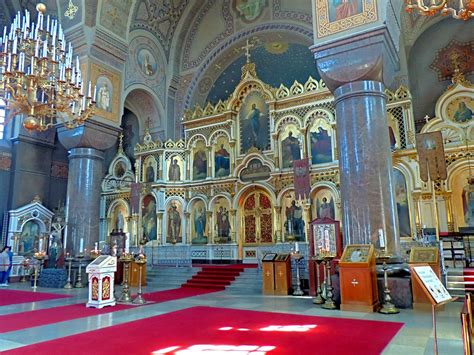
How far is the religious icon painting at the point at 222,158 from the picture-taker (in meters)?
15.1

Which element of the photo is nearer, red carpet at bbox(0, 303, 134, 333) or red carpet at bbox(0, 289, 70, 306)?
red carpet at bbox(0, 303, 134, 333)

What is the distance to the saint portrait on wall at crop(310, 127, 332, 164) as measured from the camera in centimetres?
1305

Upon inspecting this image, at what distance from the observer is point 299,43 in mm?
15609

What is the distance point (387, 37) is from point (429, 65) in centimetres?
775

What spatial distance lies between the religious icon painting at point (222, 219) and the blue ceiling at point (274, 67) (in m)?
4.82

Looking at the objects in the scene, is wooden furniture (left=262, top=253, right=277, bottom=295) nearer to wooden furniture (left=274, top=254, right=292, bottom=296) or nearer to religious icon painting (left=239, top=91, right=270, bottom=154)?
wooden furniture (left=274, top=254, right=292, bottom=296)

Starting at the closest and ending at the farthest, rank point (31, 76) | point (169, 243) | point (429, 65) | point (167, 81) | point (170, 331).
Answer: point (170, 331) < point (31, 76) < point (429, 65) < point (169, 243) < point (167, 81)

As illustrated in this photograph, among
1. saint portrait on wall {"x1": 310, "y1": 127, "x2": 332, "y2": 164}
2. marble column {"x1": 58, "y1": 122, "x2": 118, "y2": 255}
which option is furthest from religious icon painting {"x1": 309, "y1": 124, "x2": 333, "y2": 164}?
marble column {"x1": 58, "y1": 122, "x2": 118, "y2": 255}

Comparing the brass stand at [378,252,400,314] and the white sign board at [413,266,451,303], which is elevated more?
the white sign board at [413,266,451,303]

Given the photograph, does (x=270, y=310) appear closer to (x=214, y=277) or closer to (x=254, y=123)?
(x=214, y=277)

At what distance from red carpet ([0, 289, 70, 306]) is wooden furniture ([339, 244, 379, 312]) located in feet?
21.6

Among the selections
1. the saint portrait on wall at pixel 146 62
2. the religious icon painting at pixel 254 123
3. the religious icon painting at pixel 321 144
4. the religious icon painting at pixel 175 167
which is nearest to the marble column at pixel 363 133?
the religious icon painting at pixel 321 144

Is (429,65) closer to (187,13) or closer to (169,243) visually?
(187,13)

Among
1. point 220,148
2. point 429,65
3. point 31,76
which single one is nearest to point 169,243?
point 220,148
